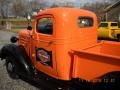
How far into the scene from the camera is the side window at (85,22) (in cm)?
659

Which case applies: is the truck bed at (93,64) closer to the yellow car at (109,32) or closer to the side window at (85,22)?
the side window at (85,22)

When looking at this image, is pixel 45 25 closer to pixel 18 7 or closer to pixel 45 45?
pixel 45 45

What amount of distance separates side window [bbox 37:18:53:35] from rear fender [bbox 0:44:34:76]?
0.93 m

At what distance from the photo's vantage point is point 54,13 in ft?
20.7

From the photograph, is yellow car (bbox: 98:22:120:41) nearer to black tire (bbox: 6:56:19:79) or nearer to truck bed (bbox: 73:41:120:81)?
black tire (bbox: 6:56:19:79)

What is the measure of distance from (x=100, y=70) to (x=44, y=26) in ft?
6.95

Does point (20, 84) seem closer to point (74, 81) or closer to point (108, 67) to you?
point (74, 81)

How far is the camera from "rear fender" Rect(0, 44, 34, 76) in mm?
7242

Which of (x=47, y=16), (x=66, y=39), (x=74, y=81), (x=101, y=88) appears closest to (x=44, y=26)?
(x=47, y=16)

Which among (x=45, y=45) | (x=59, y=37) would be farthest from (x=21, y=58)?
(x=59, y=37)

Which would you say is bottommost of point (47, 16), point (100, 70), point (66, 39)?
point (100, 70)

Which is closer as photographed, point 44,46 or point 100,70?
point 100,70

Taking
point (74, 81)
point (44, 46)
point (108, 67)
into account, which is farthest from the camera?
point (44, 46)

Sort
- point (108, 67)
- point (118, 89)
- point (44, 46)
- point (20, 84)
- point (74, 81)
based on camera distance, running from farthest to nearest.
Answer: point (20, 84)
point (44, 46)
point (74, 81)
point (118, 89)
point (108, 67)
